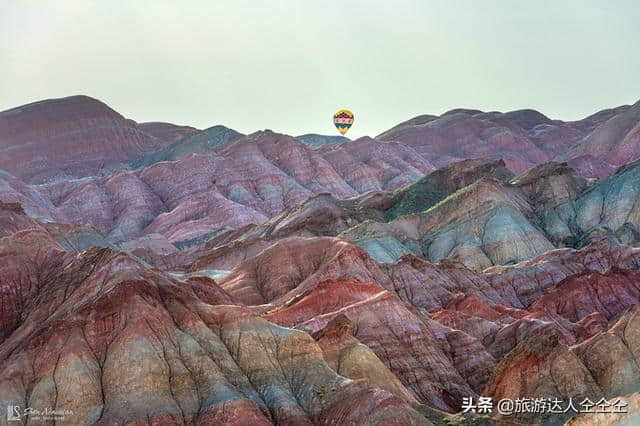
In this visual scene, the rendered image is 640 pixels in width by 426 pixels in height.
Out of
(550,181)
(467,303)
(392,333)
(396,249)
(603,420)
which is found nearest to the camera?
(603,420)

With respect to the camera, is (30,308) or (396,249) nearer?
(30,308)

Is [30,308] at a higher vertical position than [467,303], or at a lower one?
higher

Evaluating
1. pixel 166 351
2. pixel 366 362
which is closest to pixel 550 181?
pixel 366 362

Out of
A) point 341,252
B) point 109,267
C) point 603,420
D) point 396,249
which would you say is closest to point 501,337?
point 341,252

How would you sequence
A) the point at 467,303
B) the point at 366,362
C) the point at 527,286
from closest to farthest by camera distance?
the point at 366,362
the point at 467,303
the point at 527,286

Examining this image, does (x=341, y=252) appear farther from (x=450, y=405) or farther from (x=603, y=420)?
(x=603, y=420)

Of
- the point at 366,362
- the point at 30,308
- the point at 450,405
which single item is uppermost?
the point at 30,308

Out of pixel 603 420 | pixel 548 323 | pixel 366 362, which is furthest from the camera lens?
pixel 548 323

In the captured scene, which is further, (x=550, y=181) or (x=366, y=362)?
(x=550, y=181)

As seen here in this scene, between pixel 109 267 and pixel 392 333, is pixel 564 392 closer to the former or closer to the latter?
pixel 392 333
